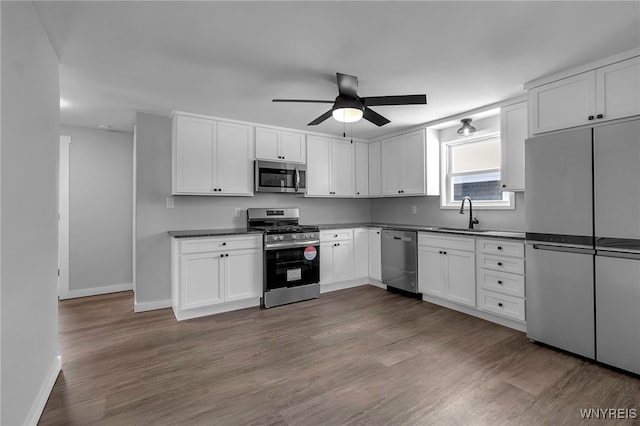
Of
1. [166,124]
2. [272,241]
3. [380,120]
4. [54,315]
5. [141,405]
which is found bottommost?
[141,405]

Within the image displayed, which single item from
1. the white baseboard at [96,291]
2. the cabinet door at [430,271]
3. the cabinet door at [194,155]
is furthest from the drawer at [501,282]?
the white baseboard at [96,291]

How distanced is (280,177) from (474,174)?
8.84 ft

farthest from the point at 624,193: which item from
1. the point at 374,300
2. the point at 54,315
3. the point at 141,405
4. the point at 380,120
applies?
the point at 54,315

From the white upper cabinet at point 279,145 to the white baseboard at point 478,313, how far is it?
8.83ft

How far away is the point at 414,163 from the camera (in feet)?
14.9

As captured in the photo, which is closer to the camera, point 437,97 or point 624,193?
point 624,193

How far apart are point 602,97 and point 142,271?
4.92m

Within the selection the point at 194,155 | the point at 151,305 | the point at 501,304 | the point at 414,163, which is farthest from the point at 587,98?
the point at 151,305

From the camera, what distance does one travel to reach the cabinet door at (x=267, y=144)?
14.0 feet

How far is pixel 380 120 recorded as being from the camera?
9.66ft

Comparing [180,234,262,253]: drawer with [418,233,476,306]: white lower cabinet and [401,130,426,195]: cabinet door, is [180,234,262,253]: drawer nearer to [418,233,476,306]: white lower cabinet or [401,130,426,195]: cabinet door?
[418,233,476,306]: white lower cabinet

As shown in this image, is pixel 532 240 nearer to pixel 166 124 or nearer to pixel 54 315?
pixel 54 315

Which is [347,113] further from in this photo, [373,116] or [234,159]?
[234,159]
